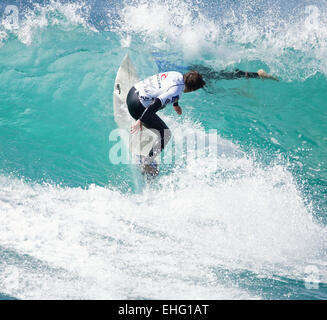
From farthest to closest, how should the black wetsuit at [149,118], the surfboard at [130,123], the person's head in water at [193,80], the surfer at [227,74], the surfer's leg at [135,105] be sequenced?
1. the surfer at [227,74]
2. the surfboard at [130,123]
3. the surfer's leg at [135,105]
4. the black wetsuit at [149,118]
5. the person's head in water at [193,80]

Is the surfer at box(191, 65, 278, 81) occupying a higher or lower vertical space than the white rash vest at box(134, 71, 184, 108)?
higher

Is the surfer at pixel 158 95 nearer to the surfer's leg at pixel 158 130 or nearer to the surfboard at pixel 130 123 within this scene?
the surfer's leg at pixel 158 130

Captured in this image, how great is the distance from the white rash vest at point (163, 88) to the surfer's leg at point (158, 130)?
228 millimetres

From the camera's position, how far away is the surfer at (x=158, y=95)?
4.20 metres

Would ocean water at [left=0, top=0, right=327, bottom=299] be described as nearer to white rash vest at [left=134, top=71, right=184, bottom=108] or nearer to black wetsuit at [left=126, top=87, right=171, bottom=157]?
black wetsuit at [left=126, top=87, right=171, bottom=157]

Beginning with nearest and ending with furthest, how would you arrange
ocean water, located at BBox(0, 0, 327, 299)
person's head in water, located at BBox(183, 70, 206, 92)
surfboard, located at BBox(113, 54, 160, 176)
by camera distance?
ocean water, located at BBox(0, 0, 327, 299) → person's head in water, located at BBox(183, 70, 206, 92) → surfboard, located at BBox(113, 54, 160, 176)

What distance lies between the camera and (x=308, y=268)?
3682 mm

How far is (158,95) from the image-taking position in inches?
171

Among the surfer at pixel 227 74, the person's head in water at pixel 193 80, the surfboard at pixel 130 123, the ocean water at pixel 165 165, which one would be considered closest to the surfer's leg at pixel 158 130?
the surfboard at pixel 130 123

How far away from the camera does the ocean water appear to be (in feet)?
11.3

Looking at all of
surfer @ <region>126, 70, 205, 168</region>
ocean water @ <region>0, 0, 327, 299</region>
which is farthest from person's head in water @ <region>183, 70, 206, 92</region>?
ocean water @ <region>0, 0, 327, 299</region>

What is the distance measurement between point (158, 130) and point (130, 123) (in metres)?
0.82

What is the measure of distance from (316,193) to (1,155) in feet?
15.4

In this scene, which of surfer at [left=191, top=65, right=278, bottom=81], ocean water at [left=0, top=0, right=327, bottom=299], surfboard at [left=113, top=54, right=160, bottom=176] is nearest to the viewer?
ocean water at [left=0, top=0, right=327, bottom=299]
